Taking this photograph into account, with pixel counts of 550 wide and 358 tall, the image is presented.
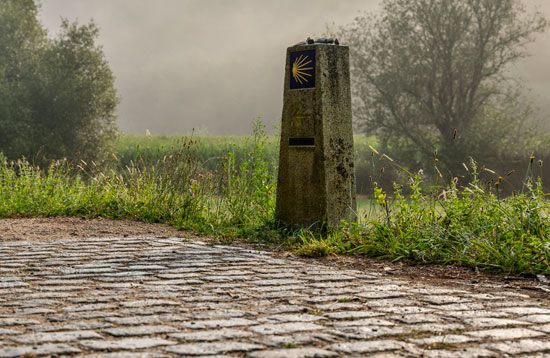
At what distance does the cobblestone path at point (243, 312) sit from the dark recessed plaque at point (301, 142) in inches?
80.6

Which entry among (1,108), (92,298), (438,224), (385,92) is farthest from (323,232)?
(1,108)

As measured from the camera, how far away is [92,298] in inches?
216

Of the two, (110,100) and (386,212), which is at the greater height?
(110,100)

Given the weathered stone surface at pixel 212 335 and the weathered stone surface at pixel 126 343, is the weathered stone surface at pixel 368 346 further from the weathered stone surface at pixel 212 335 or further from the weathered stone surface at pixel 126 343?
the weathered stone surface at pixel 126 343

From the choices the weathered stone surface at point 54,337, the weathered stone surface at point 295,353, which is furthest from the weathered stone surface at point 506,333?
the weathered stone surface at point 54,337

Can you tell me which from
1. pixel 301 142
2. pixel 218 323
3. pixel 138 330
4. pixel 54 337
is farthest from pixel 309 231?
pixel 54 337

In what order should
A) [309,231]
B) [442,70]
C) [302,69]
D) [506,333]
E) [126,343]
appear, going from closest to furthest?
[126,343], [506,333], [309,231], [302,69], [442,70]

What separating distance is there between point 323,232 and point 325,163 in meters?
0.83

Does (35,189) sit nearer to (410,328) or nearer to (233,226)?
(233,226)

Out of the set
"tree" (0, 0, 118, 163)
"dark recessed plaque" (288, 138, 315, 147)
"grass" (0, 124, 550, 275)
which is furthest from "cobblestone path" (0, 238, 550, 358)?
"tree" (0, 0, 118, 163)

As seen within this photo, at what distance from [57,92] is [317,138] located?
90.8ft

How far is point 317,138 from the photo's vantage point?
29.8 feet

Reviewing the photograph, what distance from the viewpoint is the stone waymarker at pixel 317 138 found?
9062 millimetres

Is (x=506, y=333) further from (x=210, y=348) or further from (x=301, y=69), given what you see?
(x=301, y=69)
